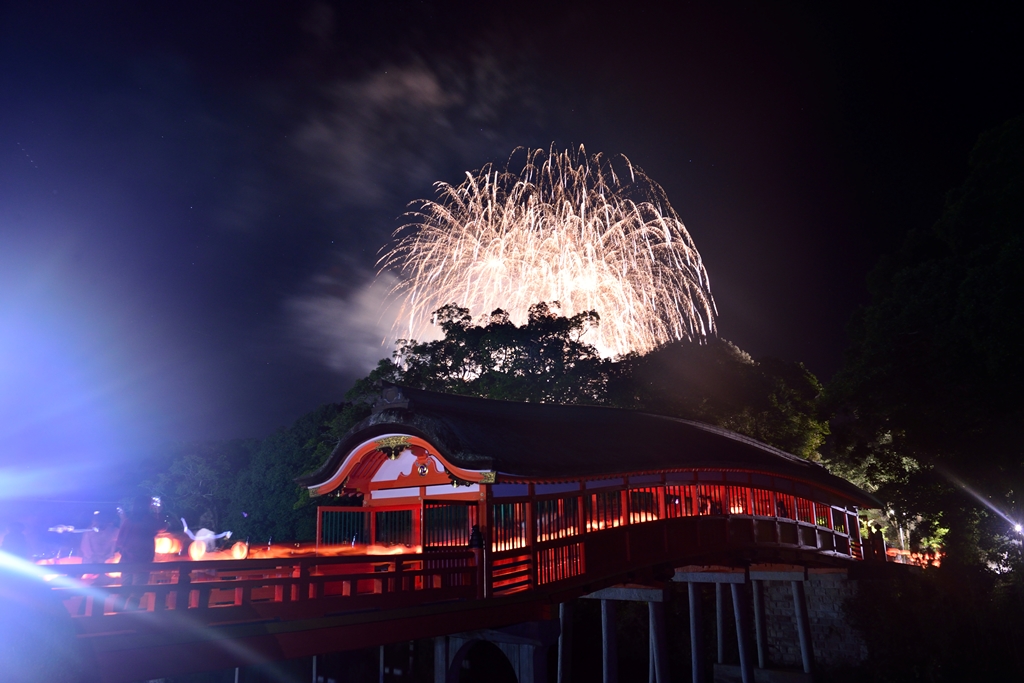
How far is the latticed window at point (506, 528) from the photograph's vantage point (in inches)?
463

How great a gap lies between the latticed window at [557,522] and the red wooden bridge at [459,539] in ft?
0.18

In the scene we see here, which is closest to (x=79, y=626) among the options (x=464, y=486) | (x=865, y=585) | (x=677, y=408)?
(x=464, y=486)

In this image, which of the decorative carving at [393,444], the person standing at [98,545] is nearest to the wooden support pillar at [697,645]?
the decorative carving at [393,444]

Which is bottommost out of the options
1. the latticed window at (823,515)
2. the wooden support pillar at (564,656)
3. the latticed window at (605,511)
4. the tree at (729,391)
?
the wooden support pillar at (564,656)

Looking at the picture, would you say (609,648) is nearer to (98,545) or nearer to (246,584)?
(246,584)

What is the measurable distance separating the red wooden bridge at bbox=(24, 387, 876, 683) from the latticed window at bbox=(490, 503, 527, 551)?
6 centimetres

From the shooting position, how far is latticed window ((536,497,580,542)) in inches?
516

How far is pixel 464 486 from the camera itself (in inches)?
492

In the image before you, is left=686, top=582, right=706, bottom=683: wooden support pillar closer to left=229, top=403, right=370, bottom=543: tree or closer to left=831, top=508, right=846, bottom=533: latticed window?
left=831, top=508, right=846, bottom=533: latticed window

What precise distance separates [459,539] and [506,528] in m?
0.84

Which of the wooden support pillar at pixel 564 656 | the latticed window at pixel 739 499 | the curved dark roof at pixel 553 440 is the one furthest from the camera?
the wooden support pillar at pixel 564 656

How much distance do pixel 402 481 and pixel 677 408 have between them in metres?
23.7

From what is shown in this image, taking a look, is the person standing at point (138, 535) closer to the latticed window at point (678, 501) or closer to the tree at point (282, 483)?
Answer: the latticed window at point (678, 501)

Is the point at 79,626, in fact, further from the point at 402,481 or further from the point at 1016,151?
the point at 1016,151
